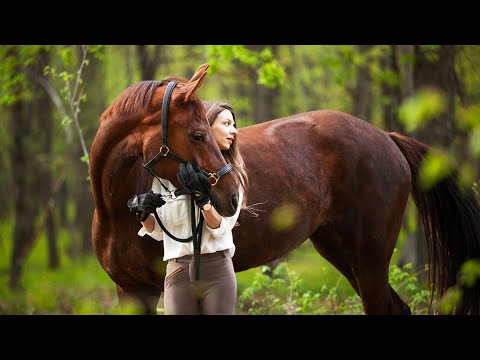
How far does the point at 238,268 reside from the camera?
13.3 ft

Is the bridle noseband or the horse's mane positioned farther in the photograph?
the horse's mane

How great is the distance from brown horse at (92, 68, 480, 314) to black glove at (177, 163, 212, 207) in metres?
1.02

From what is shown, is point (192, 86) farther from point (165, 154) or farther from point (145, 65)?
point (145, 65)

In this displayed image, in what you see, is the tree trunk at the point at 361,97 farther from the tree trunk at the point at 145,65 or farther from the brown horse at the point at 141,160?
the brown horse at the point at 141,160

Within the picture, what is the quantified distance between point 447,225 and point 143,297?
2.46 meters

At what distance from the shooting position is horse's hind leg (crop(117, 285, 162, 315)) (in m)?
3.72

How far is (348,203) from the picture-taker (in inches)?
177

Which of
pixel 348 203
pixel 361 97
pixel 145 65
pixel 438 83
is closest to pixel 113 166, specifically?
pixel 348 203

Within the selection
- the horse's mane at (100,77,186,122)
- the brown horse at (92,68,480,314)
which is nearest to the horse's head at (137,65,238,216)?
the horse's mane at (100,77,186,122)

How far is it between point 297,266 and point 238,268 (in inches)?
234

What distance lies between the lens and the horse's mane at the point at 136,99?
124 inches

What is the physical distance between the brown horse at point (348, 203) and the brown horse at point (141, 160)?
0.24 meters

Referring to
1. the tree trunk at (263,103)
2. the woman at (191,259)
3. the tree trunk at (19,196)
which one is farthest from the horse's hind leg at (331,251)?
the tree trunk at (19,196)

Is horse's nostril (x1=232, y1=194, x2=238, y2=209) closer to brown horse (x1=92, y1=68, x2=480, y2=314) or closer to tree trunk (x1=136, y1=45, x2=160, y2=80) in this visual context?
brown horse (x1=92, y1=68, x2=480, y2=314)
